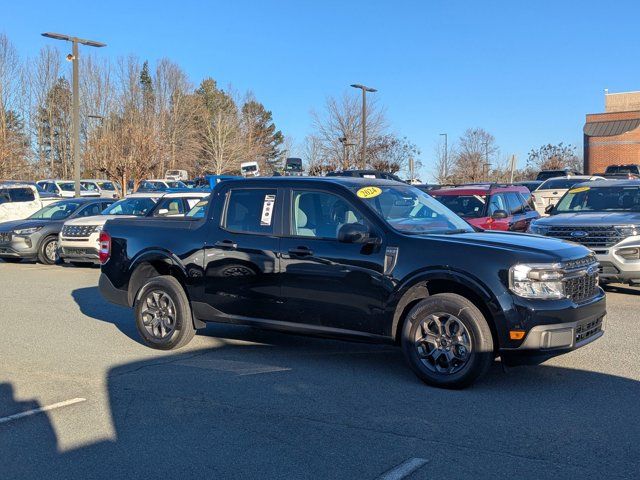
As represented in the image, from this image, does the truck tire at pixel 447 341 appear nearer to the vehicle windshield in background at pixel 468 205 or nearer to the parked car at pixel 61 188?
the vehicle windshield in background at pixel 468 205

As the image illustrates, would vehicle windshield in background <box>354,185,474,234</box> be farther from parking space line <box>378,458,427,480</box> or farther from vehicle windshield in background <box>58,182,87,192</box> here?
vehicle windshield in background <box>58,182,87,192</box>

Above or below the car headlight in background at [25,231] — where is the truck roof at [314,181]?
above

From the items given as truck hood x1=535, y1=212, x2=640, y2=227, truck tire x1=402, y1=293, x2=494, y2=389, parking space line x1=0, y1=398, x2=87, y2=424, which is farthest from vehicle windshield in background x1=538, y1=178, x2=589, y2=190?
parking space line x1=0, y1=398, x2=87, y2=424

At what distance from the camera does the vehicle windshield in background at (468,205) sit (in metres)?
12.9

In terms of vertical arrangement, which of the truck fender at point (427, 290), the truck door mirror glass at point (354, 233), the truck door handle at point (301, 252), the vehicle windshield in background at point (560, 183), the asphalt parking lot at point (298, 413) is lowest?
the asphalt parking lot at point (298, 413)

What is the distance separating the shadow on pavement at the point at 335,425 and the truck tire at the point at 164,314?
0.65 meters

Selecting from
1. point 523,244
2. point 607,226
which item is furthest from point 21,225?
point 523,244

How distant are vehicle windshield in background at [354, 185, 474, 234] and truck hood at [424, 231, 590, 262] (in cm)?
31

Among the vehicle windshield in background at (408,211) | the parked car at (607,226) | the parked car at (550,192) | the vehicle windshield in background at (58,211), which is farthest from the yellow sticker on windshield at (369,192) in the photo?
the parked car at (550,192)

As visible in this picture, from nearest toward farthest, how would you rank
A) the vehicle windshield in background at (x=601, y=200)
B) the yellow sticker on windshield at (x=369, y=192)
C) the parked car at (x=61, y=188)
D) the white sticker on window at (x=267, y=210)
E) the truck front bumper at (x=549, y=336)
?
the truck front bumper at (x=549, y=336) < the yellow sticker on windshield at (x=369, y=192) < the white sticker on window at (x=267, y=210) < the vehicle windshield in background at (x=601, y=200) < the parked car at (x=61, y=188)

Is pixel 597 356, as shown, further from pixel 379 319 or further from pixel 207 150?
pixel 207 150

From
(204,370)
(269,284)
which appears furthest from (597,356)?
(204,370)

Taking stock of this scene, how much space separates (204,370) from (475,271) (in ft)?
9.16

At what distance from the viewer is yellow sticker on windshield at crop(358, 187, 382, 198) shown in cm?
658
